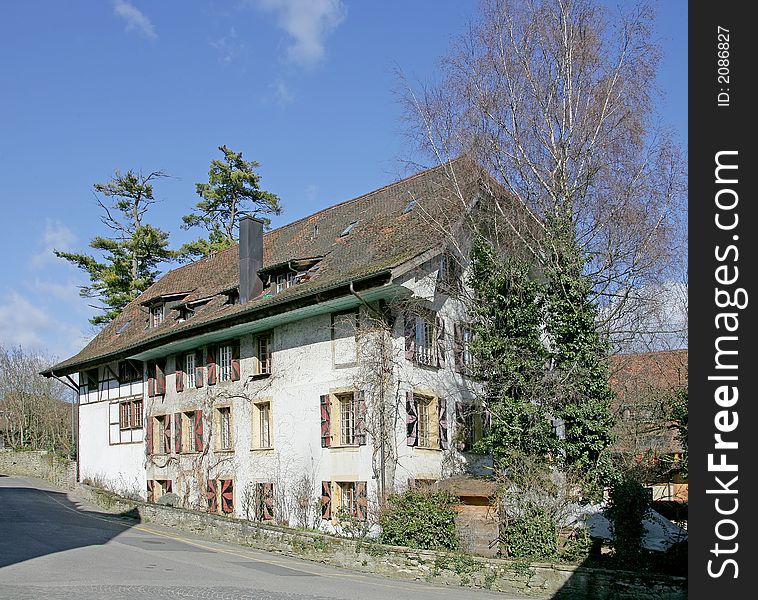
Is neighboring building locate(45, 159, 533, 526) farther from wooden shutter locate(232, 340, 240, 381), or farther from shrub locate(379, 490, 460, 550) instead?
shrub locate(379, 490, 460, 550)

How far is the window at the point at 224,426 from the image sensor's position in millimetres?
26281

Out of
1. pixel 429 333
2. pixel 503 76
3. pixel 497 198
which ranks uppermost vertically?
pixel 503 76

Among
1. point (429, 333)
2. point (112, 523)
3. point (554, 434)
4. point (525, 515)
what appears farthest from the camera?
point (112, 523)

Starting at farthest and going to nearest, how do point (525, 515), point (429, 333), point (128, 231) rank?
point (128, 231) → point (429, 333) → point (525, 515)

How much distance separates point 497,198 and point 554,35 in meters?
3.98

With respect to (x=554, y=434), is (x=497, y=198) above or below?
above

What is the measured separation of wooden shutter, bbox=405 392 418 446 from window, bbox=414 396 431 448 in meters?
0.34

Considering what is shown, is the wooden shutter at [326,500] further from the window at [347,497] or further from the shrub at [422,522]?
the shrub at [422,522]

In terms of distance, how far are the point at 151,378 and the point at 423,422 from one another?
39.3ft

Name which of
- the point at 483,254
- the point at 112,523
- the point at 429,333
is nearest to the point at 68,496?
the point at 112,523

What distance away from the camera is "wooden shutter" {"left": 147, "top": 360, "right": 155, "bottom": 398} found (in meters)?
30.1

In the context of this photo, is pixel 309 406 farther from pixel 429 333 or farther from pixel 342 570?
pixel 342 570

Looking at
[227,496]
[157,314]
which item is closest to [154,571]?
[227,496]
